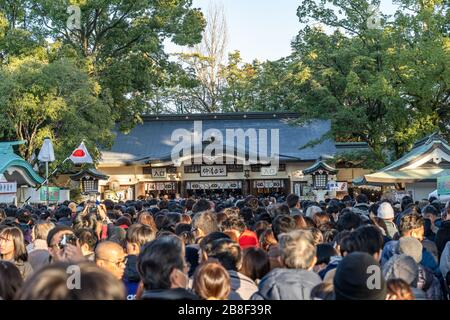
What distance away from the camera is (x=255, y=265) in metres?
5.17

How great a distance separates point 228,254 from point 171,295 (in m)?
1.31

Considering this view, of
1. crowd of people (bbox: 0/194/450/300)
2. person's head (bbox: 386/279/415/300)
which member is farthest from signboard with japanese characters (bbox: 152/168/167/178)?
person's head (bbox: 386/279/415/300)

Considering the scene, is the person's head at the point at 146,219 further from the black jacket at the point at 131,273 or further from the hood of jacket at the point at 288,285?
the hood of jacket at the point at 288,285

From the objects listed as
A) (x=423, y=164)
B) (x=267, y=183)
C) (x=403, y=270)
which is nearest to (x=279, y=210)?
(x=403, y=270)

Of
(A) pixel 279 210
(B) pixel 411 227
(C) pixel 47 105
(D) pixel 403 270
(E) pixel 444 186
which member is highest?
(C) pixel 47 105

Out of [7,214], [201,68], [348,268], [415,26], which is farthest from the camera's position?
[201,68]

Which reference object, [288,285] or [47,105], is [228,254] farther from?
[47,105]

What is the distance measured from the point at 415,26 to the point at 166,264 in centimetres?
2055

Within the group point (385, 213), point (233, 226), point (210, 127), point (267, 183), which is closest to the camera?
point (233, 226)

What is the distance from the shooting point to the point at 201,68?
44.2 metres

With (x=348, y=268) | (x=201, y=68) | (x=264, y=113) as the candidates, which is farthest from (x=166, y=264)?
(x=201, y=68)

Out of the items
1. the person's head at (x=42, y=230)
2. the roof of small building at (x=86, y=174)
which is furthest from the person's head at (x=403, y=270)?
the roof of small building at (x=86, y=174)

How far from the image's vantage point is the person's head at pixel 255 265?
5145 mm
